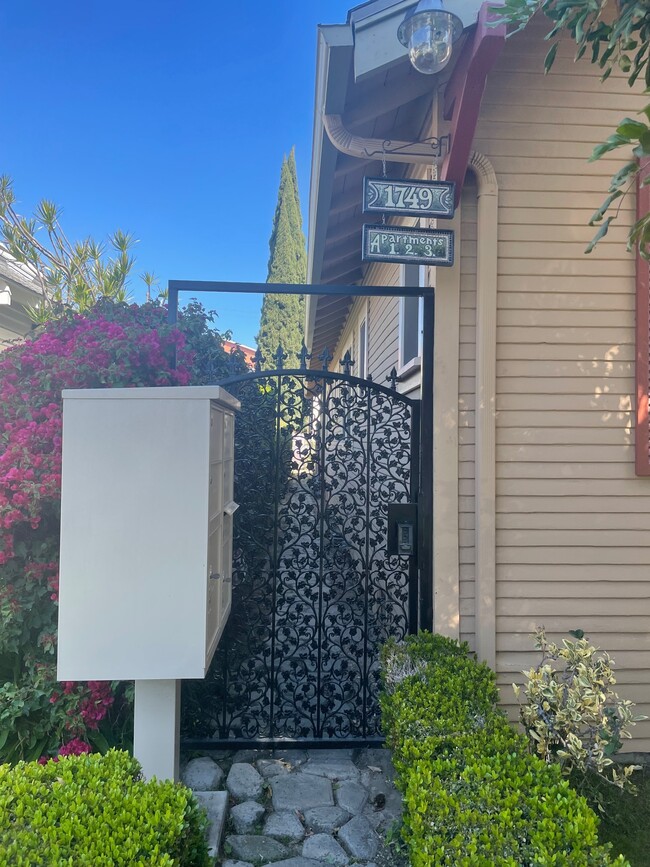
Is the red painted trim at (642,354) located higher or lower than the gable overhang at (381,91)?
lower

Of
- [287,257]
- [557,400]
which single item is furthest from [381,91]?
[287,257]

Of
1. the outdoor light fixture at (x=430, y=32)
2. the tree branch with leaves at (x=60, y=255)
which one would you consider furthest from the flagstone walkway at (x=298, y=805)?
the tree branch with leaves at (x=60, y=255)

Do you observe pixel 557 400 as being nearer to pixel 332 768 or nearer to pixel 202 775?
pixel 332 768

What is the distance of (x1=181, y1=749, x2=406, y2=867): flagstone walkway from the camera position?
2.44 meters

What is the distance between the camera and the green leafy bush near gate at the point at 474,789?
1.59m

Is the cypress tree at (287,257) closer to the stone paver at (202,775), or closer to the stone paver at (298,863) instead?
the stone paver at (202,775)

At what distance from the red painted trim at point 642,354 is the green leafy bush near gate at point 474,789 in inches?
66.1

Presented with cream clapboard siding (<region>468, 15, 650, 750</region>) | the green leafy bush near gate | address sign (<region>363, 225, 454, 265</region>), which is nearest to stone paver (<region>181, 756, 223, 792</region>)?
the green leafy bush near gate

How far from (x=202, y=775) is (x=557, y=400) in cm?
297

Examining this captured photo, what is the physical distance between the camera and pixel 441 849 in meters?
1.60

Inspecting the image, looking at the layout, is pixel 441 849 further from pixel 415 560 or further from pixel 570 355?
pixel 570 355

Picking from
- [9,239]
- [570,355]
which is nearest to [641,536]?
[570,355]

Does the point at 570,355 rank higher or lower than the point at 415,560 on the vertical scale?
higher

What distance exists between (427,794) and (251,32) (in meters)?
8.99
